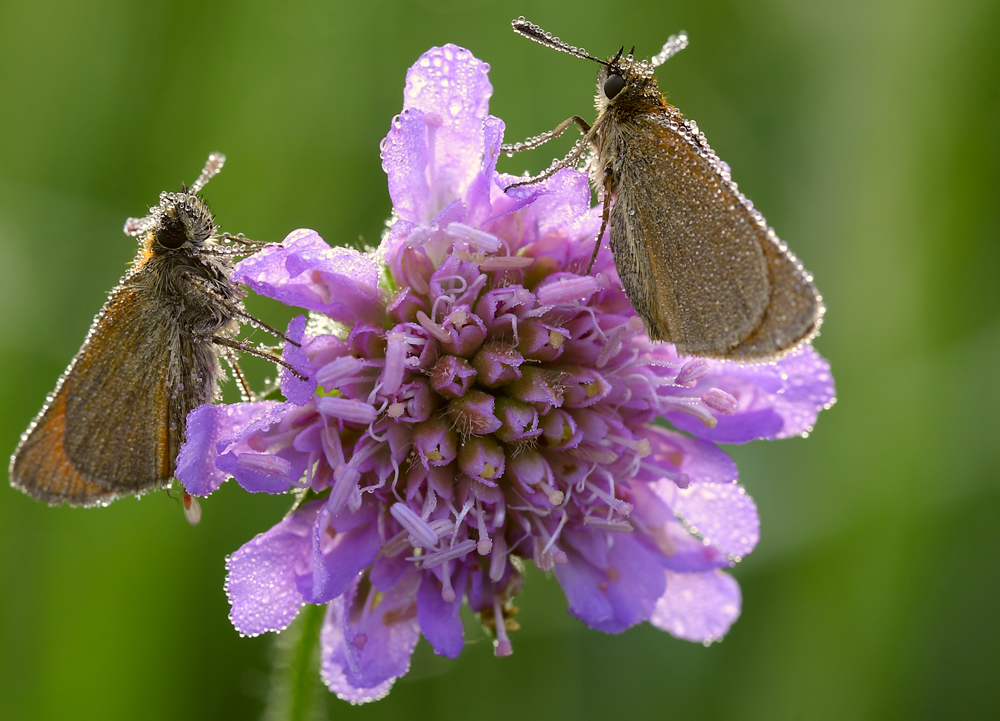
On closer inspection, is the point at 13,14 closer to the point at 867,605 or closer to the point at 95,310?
the point at 95,310

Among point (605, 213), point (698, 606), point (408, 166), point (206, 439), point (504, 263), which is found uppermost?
point (408, 166)

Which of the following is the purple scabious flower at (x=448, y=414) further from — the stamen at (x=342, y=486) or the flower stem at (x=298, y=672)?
the flower stem at (x=298, y=672)

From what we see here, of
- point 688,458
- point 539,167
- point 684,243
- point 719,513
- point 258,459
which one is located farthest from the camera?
point 539,167

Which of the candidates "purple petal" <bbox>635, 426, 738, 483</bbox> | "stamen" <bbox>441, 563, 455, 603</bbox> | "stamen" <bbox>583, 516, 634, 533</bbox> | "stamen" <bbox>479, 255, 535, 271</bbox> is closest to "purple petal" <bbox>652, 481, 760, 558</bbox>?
"purple petal" <bbox>635, 426, 738, 483</bbox>

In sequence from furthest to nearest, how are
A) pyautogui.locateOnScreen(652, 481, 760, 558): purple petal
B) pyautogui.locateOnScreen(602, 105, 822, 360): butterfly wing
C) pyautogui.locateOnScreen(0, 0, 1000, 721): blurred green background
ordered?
pyautogui.locateOnScreen(0, 0, 1000, 721): blurred green background < pyautogui.locateOnScreen(652, 481, 760, 558): purple petal < pyautogui.locateOnScreen(602, 105, 822, 360): butterfly wing

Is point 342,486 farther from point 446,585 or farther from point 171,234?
point 171,234

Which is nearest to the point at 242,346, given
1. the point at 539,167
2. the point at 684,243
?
the point at 684,243

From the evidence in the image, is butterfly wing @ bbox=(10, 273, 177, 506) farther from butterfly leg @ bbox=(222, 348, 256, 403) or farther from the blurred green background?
the blurred green background

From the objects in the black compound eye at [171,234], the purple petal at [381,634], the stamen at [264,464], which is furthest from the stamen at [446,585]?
the black compound eye at [171,234]
